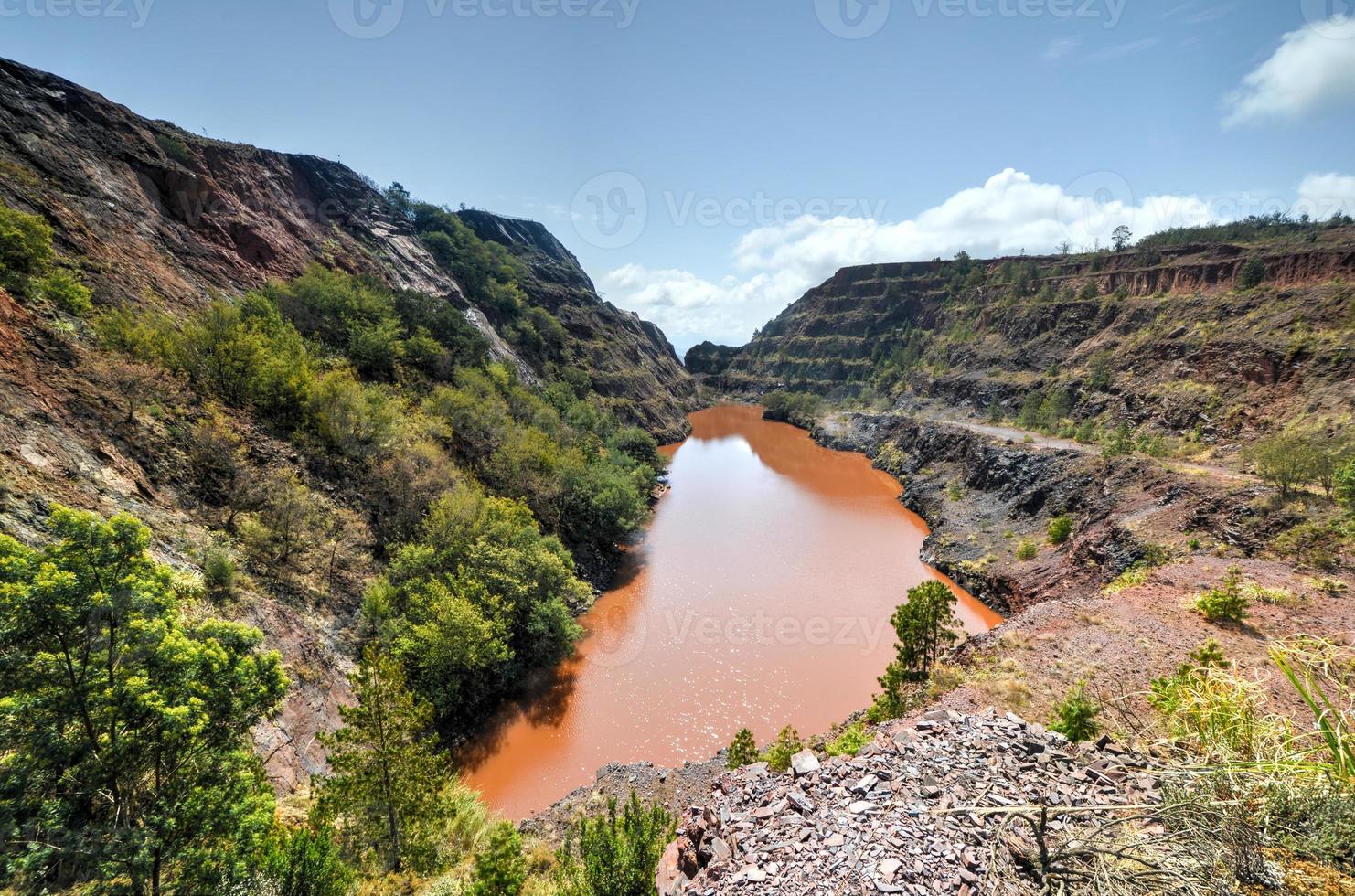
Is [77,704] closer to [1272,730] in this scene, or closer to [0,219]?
[1272,730]

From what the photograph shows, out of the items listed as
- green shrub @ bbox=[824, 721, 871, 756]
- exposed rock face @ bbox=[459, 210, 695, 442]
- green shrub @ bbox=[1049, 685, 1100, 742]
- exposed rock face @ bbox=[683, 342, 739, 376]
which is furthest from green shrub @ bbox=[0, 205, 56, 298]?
exposed rock face @ bbox=[683, 342, 739, 376]

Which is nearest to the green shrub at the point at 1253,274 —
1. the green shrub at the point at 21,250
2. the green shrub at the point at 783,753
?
the green shrub at the point at 783,753

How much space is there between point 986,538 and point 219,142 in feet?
174

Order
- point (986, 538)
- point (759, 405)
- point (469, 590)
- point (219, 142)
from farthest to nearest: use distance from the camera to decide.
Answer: point (759, 405) → point (219, 142) → point (986, 538) → point (469, 590)

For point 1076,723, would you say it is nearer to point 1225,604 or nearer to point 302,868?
point 1225,604

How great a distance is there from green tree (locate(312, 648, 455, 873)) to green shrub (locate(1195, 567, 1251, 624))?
19.1 m

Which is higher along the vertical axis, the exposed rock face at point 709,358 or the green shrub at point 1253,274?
the exposed rock face at point 709,358

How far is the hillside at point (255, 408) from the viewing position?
11.6 metres

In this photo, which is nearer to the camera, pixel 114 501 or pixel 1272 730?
pixel 1272 730

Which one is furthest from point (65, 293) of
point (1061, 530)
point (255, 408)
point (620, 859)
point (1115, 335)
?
point (1115, 335)

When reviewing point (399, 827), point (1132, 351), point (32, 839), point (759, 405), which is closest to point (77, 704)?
point (32, 839)

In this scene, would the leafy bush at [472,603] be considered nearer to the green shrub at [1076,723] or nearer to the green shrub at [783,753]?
the green shrub at [783,753]

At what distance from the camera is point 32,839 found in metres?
6.01

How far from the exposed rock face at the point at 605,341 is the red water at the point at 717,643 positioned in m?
25.6
